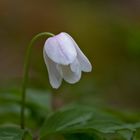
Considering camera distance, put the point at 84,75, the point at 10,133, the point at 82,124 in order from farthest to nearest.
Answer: the point at 84,75
the point at 82,124
the point at 10,133

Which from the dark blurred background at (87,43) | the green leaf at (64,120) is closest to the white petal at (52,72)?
the green leaf at (64,120)

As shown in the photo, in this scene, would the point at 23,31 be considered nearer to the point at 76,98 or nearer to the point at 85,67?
the point at 76,98

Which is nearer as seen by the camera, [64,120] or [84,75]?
[64,120]

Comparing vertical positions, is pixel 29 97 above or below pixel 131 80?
above

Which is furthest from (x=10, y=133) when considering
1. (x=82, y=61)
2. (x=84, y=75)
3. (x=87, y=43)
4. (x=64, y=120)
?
(x=87, y=43)

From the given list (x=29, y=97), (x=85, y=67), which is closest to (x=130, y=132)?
(x=85, y=67)

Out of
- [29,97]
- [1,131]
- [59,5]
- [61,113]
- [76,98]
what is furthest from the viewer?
[59,5]

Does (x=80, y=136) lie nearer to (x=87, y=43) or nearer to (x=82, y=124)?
(x=82, y=124)

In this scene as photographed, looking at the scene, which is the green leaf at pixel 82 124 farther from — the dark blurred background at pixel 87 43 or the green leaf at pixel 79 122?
the dark blurred background at pixel 87 43
